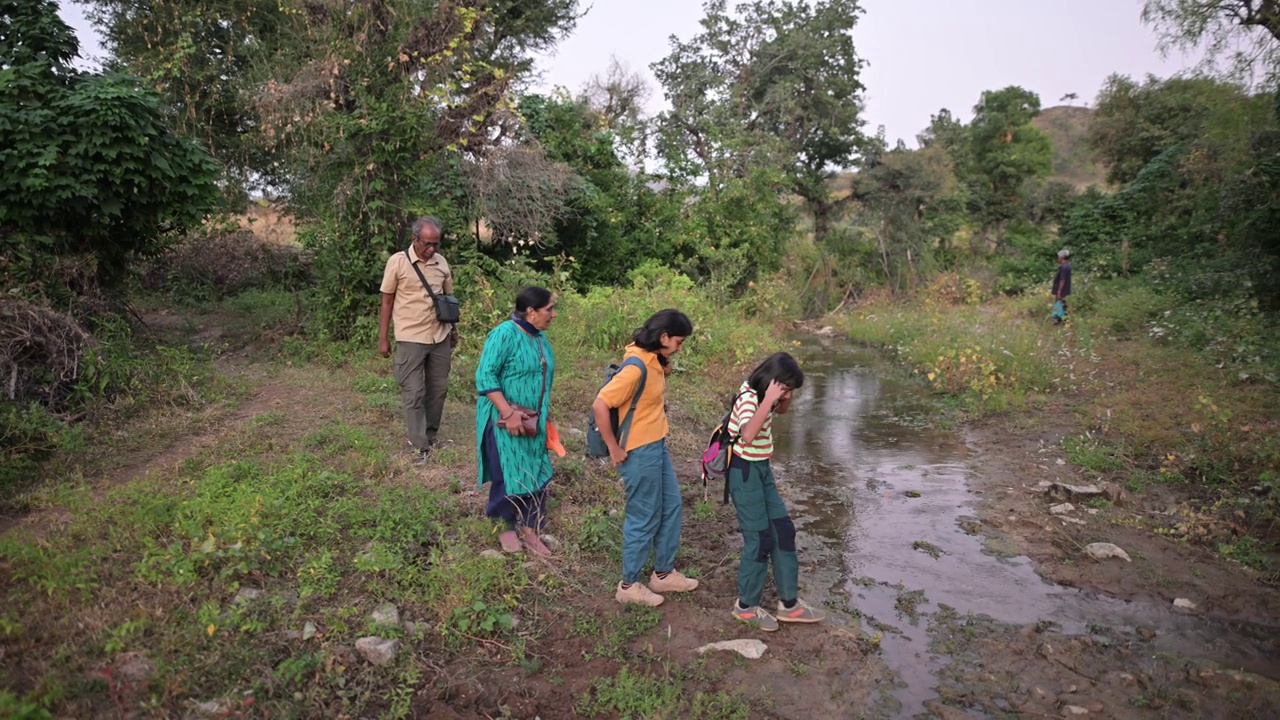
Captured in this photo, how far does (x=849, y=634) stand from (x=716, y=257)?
12.0 meters

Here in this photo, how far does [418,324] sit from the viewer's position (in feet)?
18.6

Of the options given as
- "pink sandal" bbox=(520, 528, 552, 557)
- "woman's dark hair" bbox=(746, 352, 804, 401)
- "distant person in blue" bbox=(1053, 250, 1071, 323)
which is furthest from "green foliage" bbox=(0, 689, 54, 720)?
"distant person in blue" bbox=(1053, 250, 1071, 323)

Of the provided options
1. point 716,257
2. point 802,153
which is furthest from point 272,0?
point 802,153

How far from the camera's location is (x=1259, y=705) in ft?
11.4

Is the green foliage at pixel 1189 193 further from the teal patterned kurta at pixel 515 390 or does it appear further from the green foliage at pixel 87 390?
the green foliage at pixel 87 390

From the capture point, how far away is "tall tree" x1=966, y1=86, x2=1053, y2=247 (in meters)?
25.3

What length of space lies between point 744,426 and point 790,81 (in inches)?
784

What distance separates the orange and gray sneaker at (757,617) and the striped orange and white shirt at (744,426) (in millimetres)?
858

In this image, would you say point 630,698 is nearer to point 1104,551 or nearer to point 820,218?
point 1104,551

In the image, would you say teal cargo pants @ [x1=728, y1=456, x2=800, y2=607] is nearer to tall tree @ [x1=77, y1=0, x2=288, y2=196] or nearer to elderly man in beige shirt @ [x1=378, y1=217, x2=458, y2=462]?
elderly man in beige shirt @ [x1=378, y1=217, x2=458, y2=462]

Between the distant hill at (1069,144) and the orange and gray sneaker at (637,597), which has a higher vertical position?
the distant hill at (1069,144)

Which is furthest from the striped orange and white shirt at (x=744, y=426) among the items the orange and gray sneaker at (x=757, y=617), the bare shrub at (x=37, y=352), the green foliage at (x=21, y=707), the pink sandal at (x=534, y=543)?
the bare shrub at (x=37, y=352)

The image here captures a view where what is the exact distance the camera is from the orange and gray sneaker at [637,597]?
13.9ft

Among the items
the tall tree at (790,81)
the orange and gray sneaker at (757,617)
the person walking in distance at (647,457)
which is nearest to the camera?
the person walking in distance at (647,457)
